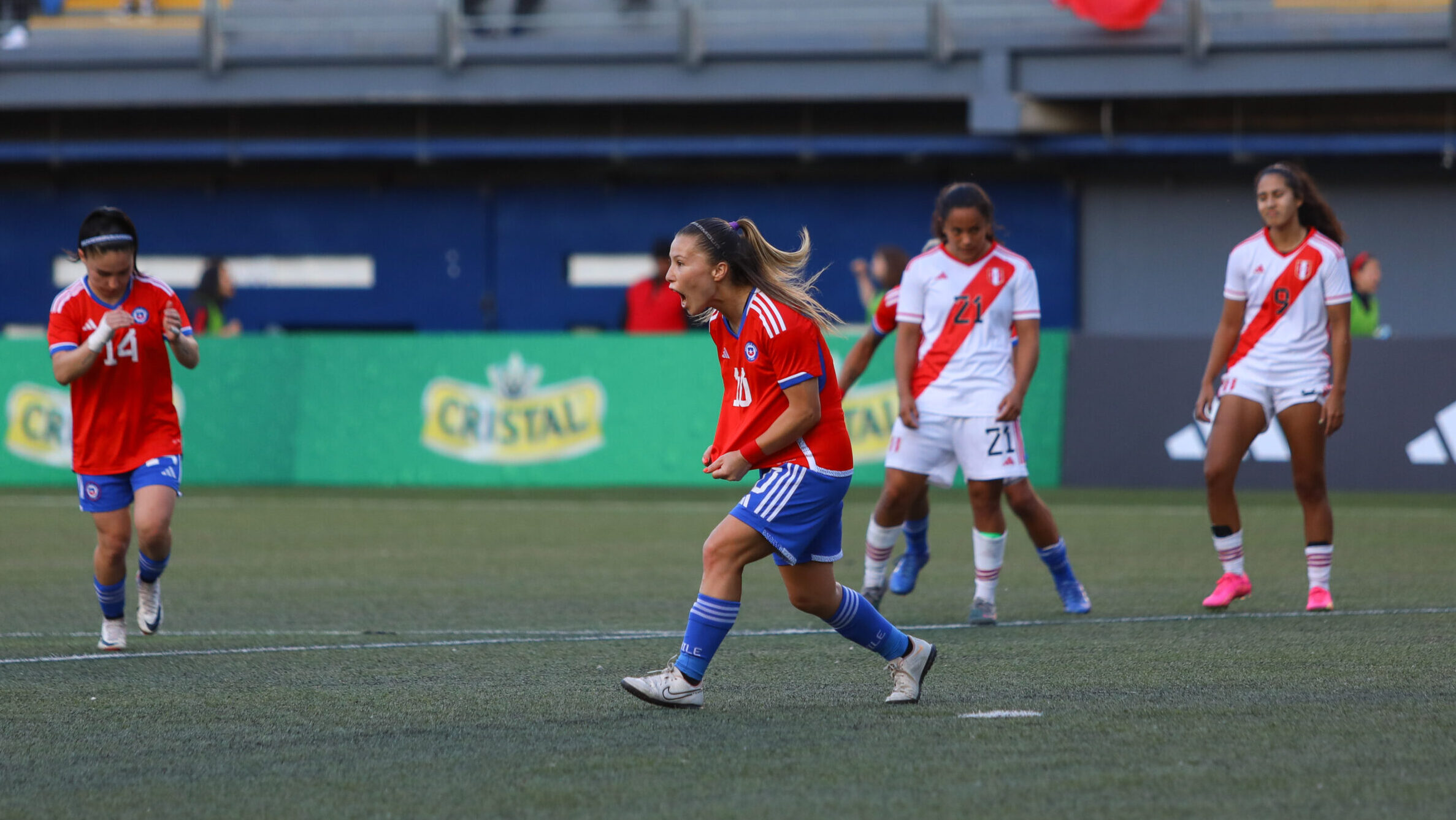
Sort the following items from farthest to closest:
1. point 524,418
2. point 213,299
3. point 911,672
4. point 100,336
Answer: point 213,299, point 524,418, point 100,336, point 911,672

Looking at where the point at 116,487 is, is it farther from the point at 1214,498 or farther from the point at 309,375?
the point at 309,375

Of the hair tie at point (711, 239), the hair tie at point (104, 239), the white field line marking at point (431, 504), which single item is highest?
the hair tie at point (104, 239)

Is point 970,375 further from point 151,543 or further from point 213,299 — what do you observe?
point 213,299

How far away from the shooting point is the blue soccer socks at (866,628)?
18.6ft

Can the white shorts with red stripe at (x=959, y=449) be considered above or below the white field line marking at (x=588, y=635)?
above

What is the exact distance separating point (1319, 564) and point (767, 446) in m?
3.69

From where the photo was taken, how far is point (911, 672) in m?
5.69

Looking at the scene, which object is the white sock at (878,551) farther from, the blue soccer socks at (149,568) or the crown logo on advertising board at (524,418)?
the crown logo on advertising board at (524,418)

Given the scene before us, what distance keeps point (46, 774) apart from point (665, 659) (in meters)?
2.63

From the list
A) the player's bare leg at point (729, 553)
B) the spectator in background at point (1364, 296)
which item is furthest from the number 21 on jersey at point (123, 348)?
the spectator in background at point (1364, 296)

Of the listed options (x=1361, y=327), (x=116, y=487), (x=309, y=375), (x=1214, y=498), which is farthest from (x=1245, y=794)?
(x=309, y=375)

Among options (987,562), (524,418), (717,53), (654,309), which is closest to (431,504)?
(524,418)

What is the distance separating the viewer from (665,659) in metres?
6.89

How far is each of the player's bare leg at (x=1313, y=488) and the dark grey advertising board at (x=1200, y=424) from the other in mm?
7385
